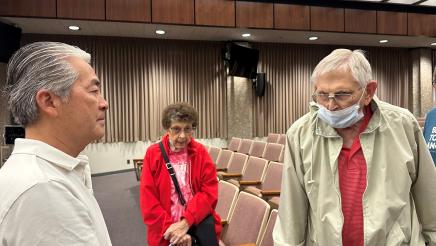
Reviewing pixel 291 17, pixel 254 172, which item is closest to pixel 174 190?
pixel 254 172

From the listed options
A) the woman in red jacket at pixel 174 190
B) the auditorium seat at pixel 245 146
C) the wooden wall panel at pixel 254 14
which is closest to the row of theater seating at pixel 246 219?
the woman in red jacket at pixel 174 190

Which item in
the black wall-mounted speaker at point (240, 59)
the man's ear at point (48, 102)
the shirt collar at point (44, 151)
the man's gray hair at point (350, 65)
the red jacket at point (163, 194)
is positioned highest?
the black wall-mounted speaker at point (240, 59)

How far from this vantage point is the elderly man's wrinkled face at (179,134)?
2.17 meters

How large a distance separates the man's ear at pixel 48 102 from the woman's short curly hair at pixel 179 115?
1.38 m

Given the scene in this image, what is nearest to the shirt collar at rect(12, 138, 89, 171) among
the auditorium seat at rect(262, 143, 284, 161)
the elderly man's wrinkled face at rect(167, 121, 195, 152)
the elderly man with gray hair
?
the elderly man with gray hair

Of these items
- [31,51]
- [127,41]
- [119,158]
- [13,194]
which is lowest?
[119,158]

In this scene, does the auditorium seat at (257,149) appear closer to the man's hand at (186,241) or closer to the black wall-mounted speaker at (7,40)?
the man's hand at (186,241)

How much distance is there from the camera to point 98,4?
6.29 meters

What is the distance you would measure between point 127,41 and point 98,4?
6.39ft

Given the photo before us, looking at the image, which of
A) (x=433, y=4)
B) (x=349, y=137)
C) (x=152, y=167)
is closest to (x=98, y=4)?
(x=152, y=167)

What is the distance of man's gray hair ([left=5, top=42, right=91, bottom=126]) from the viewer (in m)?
0.84

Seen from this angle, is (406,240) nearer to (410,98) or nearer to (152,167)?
(152,167)

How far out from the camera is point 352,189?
1.40 metres

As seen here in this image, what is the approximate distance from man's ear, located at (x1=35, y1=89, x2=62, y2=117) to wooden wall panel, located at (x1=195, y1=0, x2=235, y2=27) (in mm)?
6431
